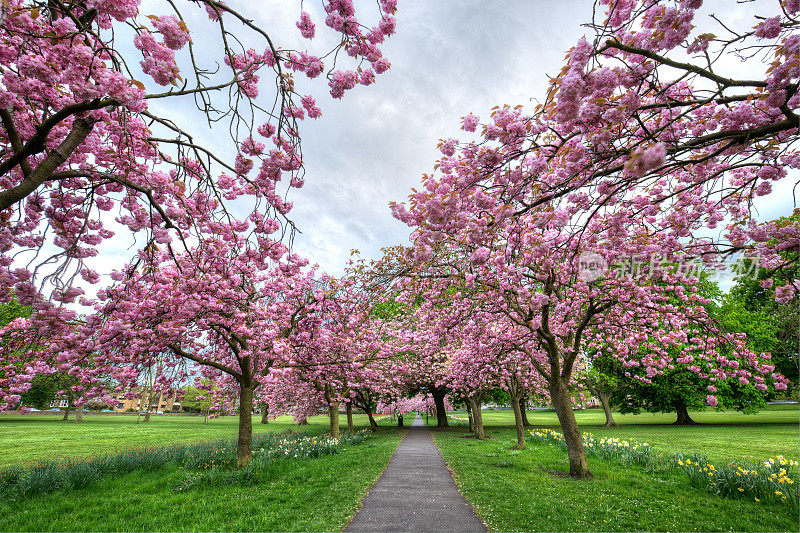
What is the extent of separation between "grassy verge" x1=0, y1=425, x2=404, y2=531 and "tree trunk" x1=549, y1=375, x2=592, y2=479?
4.84 metres

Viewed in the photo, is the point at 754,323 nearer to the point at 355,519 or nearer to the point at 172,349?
the point at 355,519

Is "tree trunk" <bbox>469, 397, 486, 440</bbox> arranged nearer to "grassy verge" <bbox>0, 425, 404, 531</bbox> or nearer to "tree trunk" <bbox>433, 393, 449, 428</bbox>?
"tree trunk" <bbox>433, 393, 449, 428</bbox>

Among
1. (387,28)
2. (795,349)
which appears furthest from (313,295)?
(795,349)

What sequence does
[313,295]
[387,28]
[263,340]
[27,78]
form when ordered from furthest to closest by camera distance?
[313,295], [263,340], [387,28], [27,78]

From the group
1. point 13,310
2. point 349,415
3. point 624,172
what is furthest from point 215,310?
point 349,415

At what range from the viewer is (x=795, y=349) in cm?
1964

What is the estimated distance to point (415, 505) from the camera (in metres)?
6.38

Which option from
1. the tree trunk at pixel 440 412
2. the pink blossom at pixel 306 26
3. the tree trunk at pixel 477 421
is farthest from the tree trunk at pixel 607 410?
the pink blossom at pixel 306 26

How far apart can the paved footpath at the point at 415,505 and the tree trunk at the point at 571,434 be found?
2965mm

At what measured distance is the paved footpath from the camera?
17.6ft

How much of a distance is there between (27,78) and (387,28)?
3.69 m

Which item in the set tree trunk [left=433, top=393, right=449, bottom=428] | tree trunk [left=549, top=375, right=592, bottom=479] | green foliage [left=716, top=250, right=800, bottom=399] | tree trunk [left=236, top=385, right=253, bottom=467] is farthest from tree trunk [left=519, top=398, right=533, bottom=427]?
tree trunk [left=236, top=385, right=253, bottom=467]

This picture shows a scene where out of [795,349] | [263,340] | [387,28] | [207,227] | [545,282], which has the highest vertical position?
[387,28]

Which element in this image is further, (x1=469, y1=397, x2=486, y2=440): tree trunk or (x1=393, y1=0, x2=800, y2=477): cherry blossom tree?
(x1=469, y1=397, x2=486, y2=440): tree trunk
